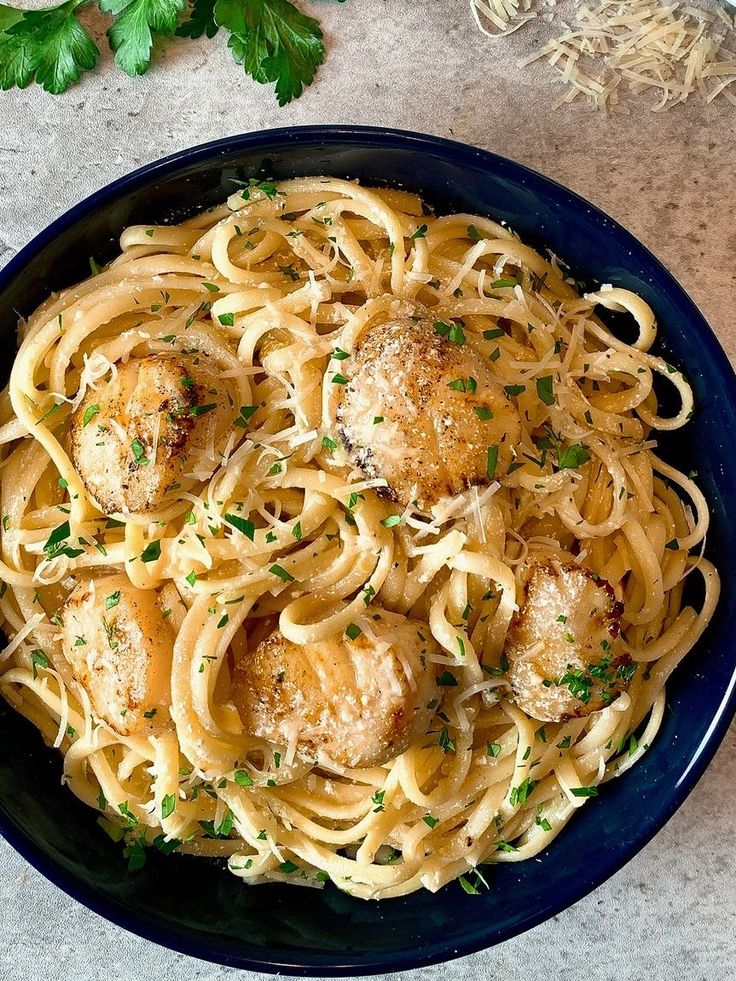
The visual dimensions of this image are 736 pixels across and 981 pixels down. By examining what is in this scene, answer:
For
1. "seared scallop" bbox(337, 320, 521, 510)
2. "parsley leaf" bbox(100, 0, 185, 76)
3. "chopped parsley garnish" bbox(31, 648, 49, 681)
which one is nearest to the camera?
"seared scallop" bbox(337, 320, 521, 510)

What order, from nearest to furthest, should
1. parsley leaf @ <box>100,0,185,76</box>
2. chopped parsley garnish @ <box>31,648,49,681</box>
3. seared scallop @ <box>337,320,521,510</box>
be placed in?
seared scallop @ <box>337,320,521,510</box> < chopped parsley garnish @ <box>31,648,49,681</box> < parsley leaf @ <box>100,0,185,76</box>

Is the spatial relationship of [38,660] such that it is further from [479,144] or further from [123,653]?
[479,144]

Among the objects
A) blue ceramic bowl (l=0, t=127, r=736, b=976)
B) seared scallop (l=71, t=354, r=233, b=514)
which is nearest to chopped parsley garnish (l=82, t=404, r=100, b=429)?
seared scallop (l=71, t=354, r=233, b=514)

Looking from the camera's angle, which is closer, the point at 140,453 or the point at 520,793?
the point at 140,453

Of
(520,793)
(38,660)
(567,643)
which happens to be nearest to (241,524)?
(38,660)

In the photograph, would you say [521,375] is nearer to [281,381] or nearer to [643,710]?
[281,381]

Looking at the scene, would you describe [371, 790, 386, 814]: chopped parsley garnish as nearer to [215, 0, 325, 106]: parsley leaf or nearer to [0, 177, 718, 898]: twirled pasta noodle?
[0, 177, 718, 898]: twirled pasta noodle

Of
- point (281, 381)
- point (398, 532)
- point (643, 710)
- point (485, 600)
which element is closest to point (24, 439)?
point (281, 381)
